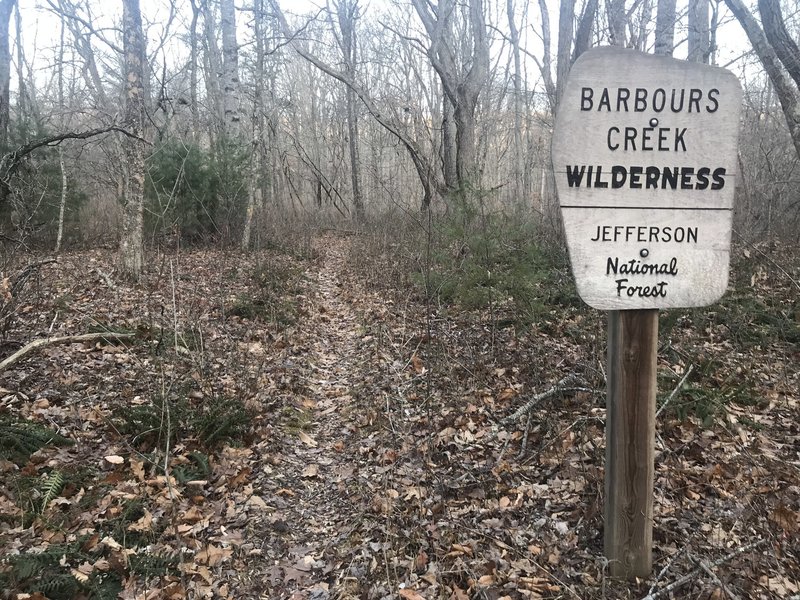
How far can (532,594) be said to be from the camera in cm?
283

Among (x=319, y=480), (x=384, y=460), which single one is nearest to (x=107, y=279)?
(x=319, y=480)

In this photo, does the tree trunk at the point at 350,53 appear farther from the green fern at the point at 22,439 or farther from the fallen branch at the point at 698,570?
the fallen branch at the point at 698,570

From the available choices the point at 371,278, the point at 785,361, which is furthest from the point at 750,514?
the point at 371,278

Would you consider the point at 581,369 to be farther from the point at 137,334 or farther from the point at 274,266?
the point at 274,266

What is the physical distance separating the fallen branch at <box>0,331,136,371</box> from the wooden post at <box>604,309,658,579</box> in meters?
4.55

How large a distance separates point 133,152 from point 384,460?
7.60 m

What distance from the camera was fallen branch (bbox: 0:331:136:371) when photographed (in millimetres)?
4564

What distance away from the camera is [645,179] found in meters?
2.27

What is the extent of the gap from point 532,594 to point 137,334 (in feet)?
17.1

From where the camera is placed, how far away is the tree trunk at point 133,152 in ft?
29.3

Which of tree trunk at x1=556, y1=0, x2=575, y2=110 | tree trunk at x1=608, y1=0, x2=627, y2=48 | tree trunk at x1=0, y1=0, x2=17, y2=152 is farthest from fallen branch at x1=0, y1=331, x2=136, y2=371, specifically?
tree trunk at x1=556, y1=0, x2=575, y2=110

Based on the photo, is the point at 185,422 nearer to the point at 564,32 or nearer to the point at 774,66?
the point at 774,66

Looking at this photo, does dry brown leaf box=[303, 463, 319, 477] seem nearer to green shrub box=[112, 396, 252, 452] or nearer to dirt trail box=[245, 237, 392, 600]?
dirt trail box=[245, 237, 392, 600]

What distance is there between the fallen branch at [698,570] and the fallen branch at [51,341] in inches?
193
